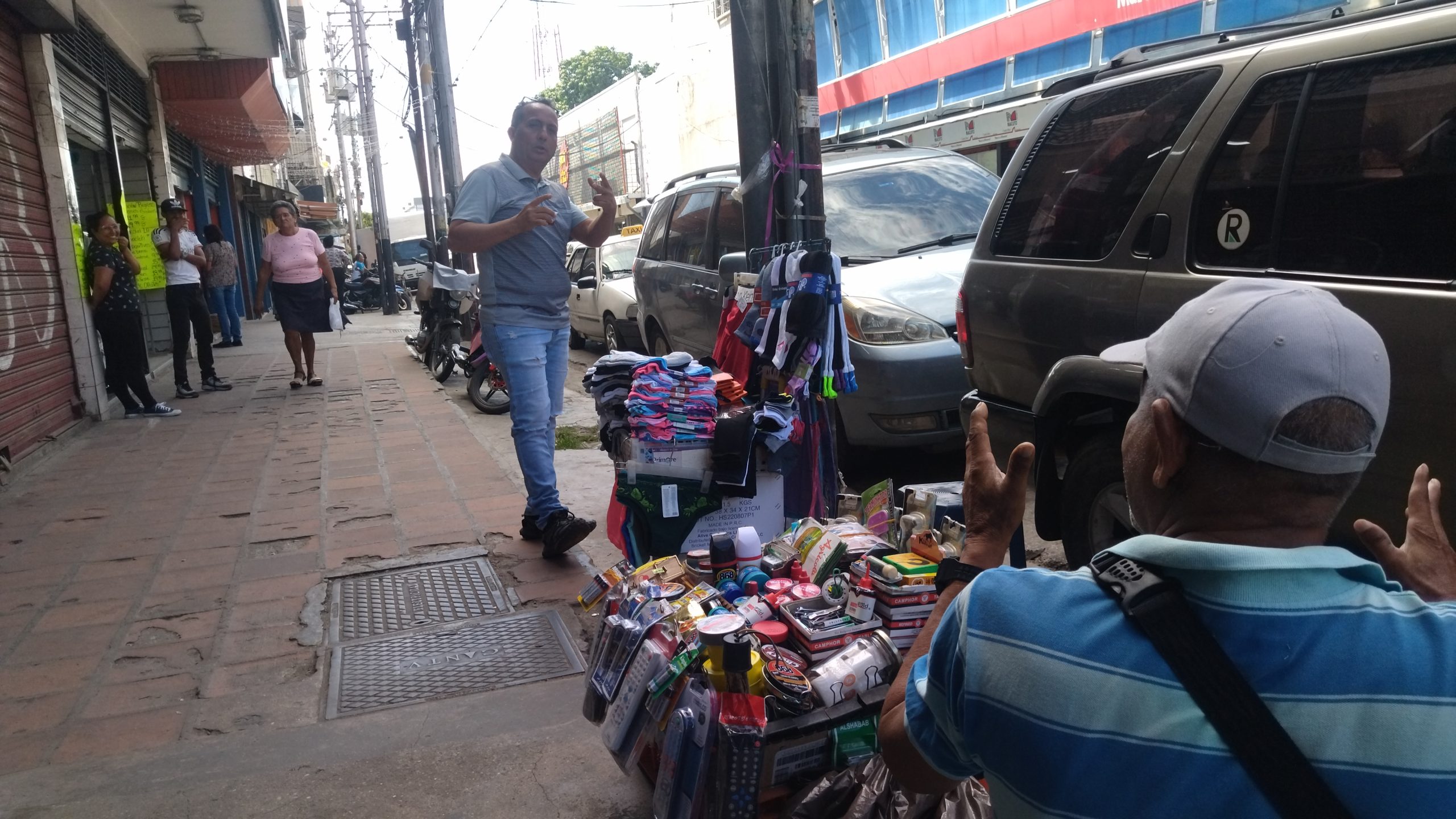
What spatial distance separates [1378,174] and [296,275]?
29.8 feet

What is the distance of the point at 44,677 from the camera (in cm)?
349

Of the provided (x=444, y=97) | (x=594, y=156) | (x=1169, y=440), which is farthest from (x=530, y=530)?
(x=594, y=156)

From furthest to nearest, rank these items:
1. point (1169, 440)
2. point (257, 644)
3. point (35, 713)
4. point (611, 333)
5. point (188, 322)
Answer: point (611, 333), point (188, 322), point (257, 644), point (35, 713), point (1169, 440)

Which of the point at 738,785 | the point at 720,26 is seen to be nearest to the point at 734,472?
the point at 738,785

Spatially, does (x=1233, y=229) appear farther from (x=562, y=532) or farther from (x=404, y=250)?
(x=404, y=250)

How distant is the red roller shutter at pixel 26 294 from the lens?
6.97 metres

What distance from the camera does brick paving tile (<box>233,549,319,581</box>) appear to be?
177 inches

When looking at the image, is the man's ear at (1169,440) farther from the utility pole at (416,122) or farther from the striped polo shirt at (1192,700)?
the utility pole at (416,122)

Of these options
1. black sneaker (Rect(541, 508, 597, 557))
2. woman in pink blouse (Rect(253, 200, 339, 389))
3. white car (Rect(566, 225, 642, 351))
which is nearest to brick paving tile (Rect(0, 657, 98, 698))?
black sneaker (Rect(541, 508, 597, 557))

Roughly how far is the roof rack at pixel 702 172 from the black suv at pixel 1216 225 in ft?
12.1

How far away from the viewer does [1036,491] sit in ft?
11.8

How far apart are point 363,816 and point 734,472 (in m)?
1.61

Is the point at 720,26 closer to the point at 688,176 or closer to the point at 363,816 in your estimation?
the point at 688,176

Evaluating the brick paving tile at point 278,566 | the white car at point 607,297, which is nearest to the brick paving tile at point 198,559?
the brick paving tile at point 278,566
